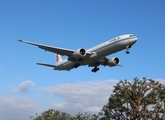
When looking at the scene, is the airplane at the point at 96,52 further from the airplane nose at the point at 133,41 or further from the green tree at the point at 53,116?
the green tree at the point at 53,116

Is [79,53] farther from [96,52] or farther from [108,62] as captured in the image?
[108,62]

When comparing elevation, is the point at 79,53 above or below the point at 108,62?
below

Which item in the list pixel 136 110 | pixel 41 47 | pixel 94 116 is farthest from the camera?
pixel 94 116

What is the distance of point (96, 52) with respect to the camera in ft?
157

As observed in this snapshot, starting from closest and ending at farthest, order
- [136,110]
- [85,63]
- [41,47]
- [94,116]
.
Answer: [136,110] → [41,47] → [85,63] → [94,116]

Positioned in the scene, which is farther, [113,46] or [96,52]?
[96,52]

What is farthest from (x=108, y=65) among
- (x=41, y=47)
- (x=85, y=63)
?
(x=41, y=47)

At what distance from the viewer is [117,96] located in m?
50.6

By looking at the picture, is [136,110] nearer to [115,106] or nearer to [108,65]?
[115,106]

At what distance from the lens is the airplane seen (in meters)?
45.4

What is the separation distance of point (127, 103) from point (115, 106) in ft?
17.5

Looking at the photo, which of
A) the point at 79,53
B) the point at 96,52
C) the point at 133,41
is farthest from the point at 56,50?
the point at 133,41

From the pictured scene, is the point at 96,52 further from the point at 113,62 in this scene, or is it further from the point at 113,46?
the point at 113,62

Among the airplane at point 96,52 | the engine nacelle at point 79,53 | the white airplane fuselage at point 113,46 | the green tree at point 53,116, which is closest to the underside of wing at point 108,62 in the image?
the airplane at point 96,52
